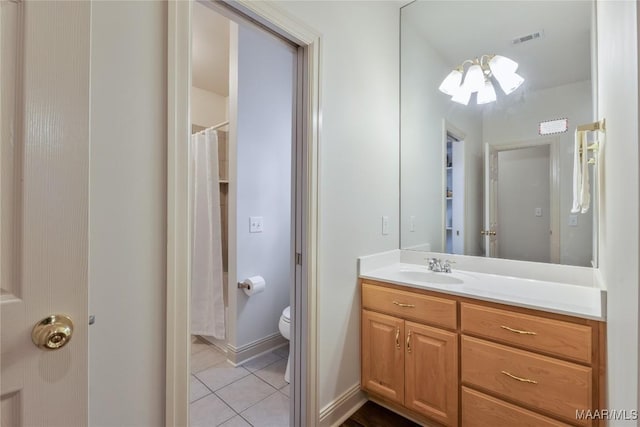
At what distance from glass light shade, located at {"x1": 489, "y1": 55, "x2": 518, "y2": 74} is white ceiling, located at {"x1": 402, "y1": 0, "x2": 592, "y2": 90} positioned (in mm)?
39

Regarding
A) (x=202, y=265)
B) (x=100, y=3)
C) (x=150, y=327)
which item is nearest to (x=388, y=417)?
(x=150, y=327)

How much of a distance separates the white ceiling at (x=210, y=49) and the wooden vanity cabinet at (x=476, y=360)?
2021 mm

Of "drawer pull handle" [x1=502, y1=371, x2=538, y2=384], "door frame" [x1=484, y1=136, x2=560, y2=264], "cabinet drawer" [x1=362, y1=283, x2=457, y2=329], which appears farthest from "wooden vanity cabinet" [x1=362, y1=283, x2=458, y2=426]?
"door frame" [x1=484, y1=136, x2=560, y2=264]

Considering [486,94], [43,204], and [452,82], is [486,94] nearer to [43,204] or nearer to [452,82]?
[452,82]

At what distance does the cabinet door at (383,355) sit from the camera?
5.25 feet

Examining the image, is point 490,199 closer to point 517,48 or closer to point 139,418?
point 517,48

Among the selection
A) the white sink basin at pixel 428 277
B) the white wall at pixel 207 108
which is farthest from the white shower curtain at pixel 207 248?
the white sink basin at pixel 428 277

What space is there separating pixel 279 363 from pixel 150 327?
1.65m

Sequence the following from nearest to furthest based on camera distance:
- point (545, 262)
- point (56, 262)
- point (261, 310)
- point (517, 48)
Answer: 1. point (56, 262)
2. point (545, 262)
3. point (517, 48)
4. point (261, 310)

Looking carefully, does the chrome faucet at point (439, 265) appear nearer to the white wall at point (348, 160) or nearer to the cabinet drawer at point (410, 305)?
the white wall at point (348, 160)

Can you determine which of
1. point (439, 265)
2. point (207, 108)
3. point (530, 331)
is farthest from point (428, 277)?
point (207, 108)

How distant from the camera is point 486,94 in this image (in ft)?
6.23

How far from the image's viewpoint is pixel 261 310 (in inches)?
94.4

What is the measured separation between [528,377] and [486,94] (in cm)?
168
